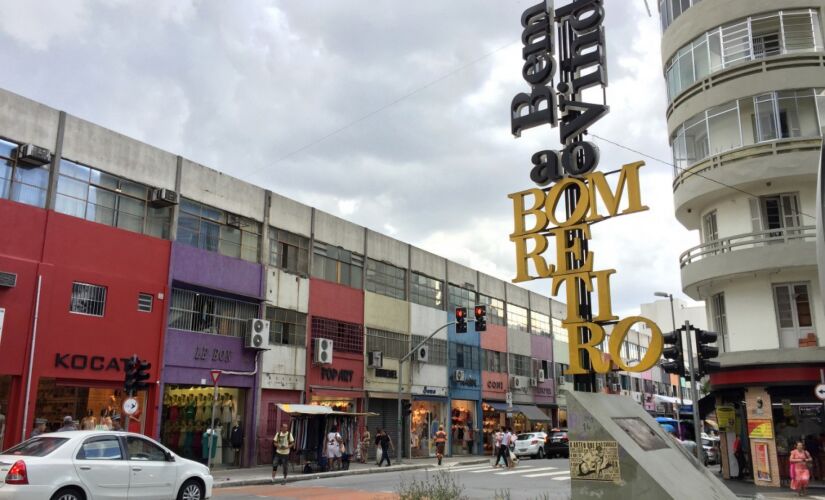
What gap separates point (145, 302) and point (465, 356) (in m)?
24.1

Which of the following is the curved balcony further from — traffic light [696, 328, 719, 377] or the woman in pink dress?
traffic light [696, 328, 719, 377]

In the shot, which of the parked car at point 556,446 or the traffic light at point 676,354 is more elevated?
the traffic light at point 676,354

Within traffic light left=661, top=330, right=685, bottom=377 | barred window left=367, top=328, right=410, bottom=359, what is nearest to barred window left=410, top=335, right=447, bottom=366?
barred window left=367, top=328, right=410, bottom=359

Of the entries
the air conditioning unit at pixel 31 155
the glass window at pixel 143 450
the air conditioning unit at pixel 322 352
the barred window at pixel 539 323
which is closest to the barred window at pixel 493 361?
the barred window at pixel 539 323

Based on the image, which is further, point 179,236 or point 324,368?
point 324,368

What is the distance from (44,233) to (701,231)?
24.0m

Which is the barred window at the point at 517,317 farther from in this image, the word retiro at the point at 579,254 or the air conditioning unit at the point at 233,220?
the word retiro at the point at 579,254

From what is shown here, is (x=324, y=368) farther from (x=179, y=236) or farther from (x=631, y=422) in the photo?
(x=631, y=422)

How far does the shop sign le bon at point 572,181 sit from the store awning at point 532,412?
3531 cm

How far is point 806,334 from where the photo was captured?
76.4 ft

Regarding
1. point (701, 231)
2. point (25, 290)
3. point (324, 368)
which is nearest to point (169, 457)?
point (25, 290)

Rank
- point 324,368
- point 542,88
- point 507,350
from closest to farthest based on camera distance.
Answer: point 542,88
point 324,368
point 507,350

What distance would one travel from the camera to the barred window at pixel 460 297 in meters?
45.3

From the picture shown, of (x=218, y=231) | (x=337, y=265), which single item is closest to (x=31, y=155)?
(x=218, y=231)
